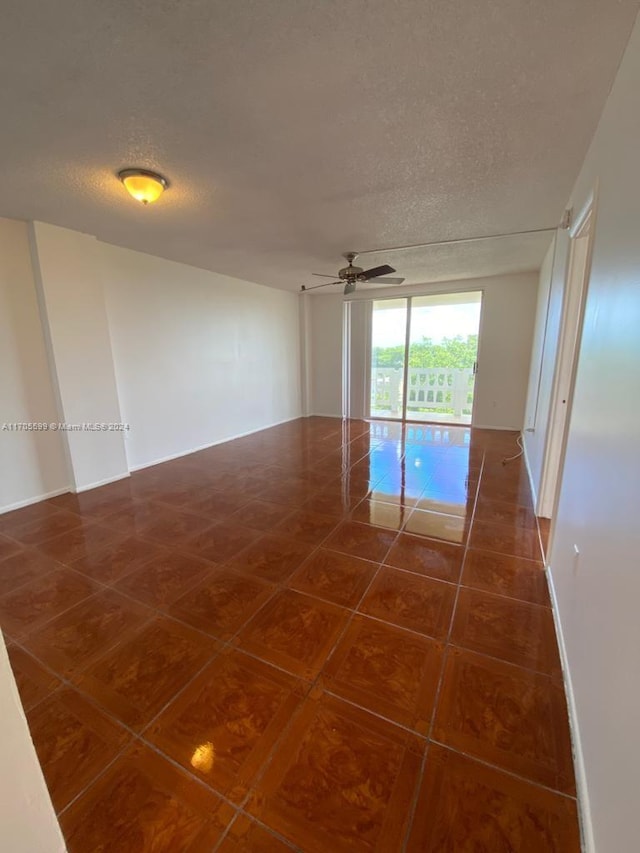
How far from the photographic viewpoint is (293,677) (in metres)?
1.47

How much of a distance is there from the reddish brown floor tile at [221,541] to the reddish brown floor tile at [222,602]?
0.68 feet

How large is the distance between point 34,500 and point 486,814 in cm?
386

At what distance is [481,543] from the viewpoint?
2438 millimetres

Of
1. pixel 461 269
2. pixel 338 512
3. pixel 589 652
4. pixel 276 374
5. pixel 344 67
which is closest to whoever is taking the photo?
pixel 589 652

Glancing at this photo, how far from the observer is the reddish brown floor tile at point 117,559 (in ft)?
7.18

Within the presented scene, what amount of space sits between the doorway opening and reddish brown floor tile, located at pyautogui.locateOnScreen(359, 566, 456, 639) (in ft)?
15.1

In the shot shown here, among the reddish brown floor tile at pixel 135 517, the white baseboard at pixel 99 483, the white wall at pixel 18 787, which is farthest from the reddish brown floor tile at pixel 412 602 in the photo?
the white baseboard at pixel 99 483

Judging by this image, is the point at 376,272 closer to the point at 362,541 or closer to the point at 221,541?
the point at 362,541

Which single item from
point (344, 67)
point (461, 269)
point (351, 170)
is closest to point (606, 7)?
point (344, 67)

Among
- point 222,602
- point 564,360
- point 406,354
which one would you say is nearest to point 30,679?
point 222,602

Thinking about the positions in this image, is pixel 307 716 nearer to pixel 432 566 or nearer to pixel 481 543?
pixel 432 566

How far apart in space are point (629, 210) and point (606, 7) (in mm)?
677

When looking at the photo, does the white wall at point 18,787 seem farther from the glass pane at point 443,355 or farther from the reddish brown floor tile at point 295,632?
the glass pane at point 443,355

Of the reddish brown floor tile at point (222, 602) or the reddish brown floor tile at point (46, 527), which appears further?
the reddish brown floor tile at point (46, 527)
